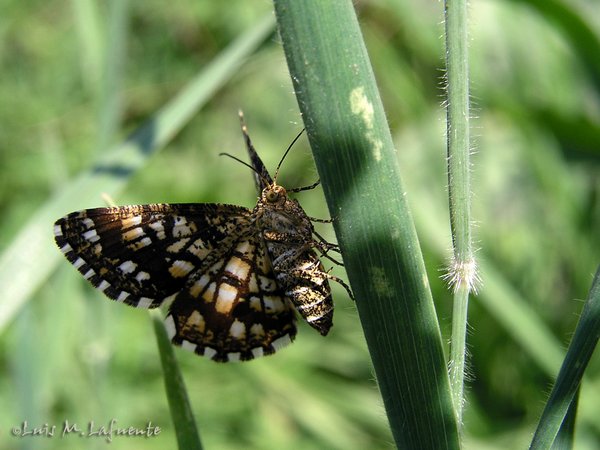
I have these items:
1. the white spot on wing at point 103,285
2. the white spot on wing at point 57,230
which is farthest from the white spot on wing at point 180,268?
the white spot on wing at point 57,230

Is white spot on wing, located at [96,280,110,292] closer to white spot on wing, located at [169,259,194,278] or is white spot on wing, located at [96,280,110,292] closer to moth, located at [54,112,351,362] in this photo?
moth, located at [54,112,351,362]

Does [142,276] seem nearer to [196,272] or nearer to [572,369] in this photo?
[196,272]

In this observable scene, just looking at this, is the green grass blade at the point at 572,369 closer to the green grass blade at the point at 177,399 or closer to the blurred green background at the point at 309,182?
the green grass blade at the point at 177,399

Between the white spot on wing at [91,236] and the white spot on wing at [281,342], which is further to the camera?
the white spot on wing at [281,342]

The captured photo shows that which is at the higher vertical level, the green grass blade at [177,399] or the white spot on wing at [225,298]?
the white spot on wing at [225,298]

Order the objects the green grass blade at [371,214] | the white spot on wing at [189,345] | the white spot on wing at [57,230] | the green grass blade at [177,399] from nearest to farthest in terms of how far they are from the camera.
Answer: the green grass blade at [371,214]
the green grass blade at [177,399]
the white spot on wing at [57,230]
the white spot on wing at [189,345]

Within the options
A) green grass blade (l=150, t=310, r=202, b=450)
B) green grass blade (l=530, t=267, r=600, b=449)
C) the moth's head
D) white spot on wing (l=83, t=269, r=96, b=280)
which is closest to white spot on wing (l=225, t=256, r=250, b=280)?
the moth's head
